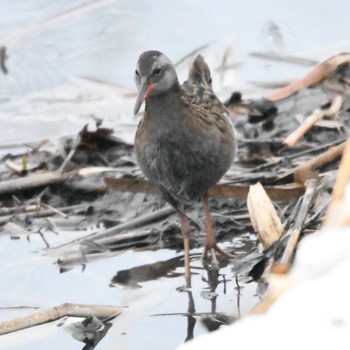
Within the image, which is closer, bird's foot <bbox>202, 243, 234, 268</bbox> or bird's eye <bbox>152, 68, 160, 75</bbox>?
bird's eye <bbox>152, 68, 160, 75</bbox>

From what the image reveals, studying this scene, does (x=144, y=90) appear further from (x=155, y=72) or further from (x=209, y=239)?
(x=209, y=239)

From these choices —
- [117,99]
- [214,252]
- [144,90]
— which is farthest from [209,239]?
[117,99]

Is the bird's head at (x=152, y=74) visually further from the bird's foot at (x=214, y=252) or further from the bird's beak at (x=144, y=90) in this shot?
the bird's foot at (x=214, y=252)

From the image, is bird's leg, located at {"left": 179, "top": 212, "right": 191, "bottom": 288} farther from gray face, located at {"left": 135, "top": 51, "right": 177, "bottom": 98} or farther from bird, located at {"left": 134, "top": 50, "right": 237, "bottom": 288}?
gray face, located at {"left": 135, "top": 51, "right": 177, "bottom": 98}

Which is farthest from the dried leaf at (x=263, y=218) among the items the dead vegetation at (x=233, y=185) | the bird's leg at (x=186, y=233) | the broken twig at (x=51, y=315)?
the broken twig at (x=51, y=315)

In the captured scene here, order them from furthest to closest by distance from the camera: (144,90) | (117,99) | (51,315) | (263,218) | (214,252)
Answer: (117,99) < (214,252) < (144,90) < (263,218) < (51,315)

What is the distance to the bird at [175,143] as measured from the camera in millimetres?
5230

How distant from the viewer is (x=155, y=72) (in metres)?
5.21

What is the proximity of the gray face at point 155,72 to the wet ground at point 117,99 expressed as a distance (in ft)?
2.80

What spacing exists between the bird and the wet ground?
0.97 ft

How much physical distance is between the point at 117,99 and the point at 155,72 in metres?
3.19

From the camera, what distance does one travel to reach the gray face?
5.19 meters

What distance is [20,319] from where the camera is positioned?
14.4 feet

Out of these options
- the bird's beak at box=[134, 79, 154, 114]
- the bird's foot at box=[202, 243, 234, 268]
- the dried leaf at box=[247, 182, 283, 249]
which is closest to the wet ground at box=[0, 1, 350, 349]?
the bird's foot at box=[202, 243, 234, 268]
